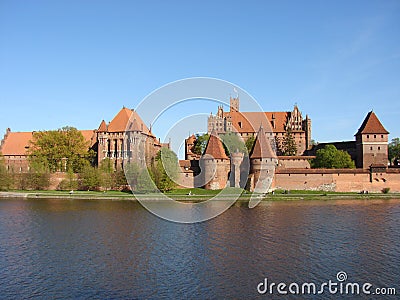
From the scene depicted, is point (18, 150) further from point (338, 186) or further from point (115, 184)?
point (338, 186)

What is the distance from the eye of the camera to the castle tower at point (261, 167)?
3631 centimetres

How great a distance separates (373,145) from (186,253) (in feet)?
109

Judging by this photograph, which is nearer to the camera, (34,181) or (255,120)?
(34,181)

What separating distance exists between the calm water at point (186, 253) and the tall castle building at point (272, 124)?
28673mm

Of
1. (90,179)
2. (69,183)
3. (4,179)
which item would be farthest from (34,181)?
(90,179)

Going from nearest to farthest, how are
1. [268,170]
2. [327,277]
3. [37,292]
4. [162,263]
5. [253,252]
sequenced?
1. [37,292]
2. [327,277]
3. [162,263]
4. [253,252]
5. [268,170]

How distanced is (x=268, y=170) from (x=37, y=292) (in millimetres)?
27414

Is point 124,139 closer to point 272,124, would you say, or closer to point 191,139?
point 191,139

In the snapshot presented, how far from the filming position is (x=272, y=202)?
31766mm

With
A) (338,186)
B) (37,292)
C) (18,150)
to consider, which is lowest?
(37,292)

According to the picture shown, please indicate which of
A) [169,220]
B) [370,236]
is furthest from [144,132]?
[370,236]

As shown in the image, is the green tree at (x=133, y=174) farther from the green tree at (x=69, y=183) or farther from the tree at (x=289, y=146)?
the tree at (x=289, y=146)

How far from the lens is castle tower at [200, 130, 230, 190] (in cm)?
3872

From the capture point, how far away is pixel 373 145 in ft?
140
